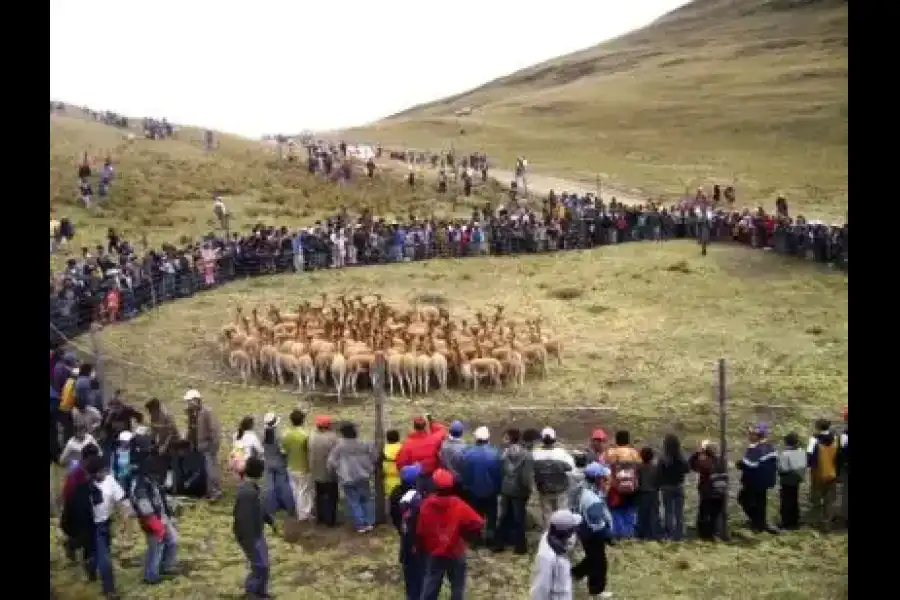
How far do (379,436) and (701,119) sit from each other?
75.3m

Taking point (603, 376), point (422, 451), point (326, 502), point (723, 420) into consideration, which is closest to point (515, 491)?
point (422, 451)

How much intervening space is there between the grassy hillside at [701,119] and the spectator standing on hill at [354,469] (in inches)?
1645

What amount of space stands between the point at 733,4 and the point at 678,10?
19694mm

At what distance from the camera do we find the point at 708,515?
A: 1373cm

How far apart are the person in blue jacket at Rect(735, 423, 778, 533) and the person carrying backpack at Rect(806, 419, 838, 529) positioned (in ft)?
2.05

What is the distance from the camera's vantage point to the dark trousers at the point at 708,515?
44.9 feet

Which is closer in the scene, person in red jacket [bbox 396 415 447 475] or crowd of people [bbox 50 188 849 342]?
person in red jacket [bbox 396 415 447 475]

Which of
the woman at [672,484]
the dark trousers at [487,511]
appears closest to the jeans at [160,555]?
the dark trousers at [487,511]

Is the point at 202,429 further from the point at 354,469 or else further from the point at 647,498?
the point at 647,498

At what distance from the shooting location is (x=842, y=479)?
14.1 metres

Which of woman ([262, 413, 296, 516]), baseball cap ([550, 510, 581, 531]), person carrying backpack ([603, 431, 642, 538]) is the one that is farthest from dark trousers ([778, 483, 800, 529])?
woman ([262, 413, 296, 516])

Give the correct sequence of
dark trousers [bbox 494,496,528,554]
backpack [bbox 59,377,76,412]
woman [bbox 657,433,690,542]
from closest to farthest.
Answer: dark trousers [bbox 494,496,528,554]
woman [bbox 657,433,690,542]
backpack [bbox 59,377,76,412]

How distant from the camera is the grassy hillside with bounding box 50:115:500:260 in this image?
1652 inches

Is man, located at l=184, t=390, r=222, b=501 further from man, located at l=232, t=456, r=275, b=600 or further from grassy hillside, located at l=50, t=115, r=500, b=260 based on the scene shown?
grassy hillside, located at l=50, t=115, r=500, b=260
